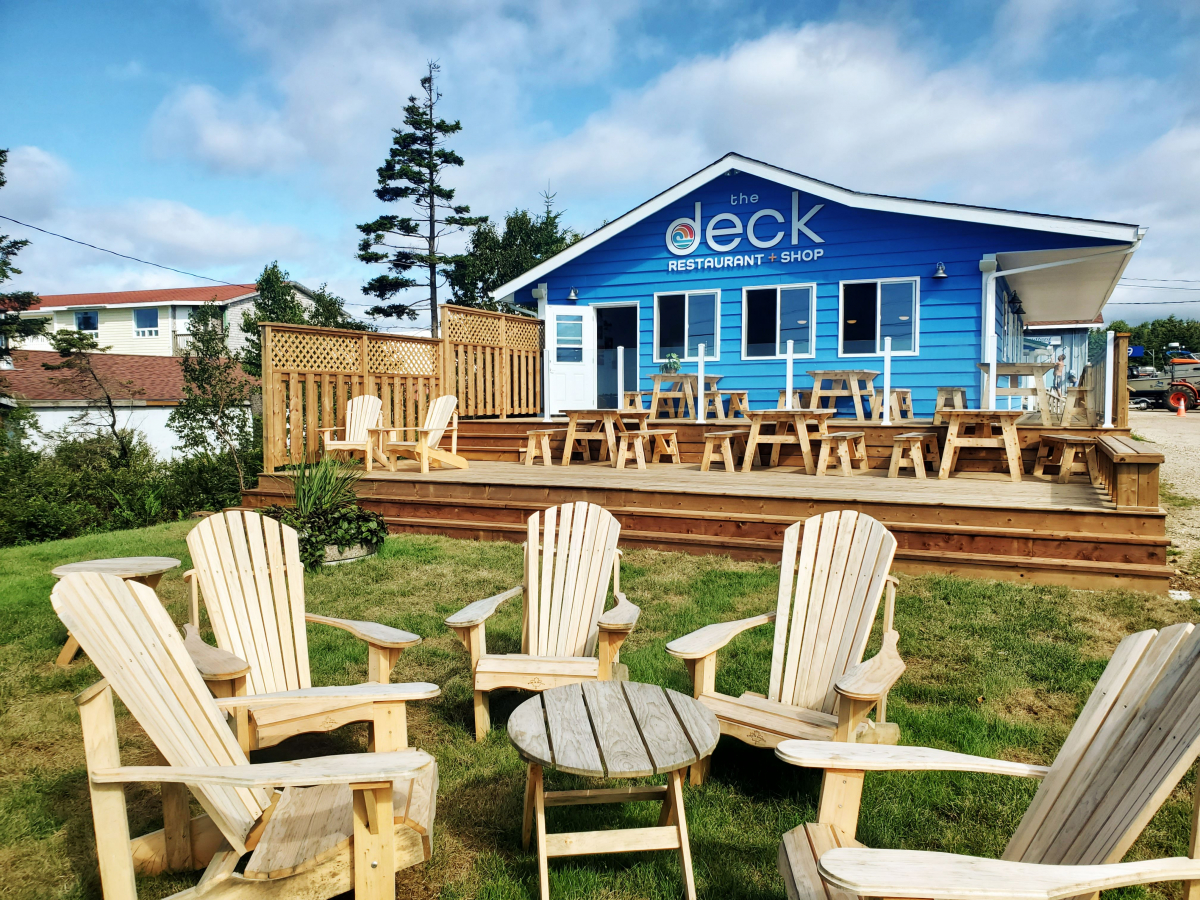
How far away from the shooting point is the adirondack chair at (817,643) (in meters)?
2.51

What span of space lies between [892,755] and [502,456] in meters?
8.26

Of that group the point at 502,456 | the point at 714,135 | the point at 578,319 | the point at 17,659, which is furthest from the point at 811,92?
the point at 17,659

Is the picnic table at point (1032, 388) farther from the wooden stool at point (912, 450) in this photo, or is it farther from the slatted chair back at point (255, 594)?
the slatted chair back at point (255, 594)

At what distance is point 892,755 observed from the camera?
5.54ft

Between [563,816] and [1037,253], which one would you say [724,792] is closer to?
[563,816]

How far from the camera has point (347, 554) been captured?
5.85m

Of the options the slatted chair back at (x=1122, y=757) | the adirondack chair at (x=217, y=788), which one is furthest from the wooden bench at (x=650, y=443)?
the slatted chair back at (x=1122, y=757)

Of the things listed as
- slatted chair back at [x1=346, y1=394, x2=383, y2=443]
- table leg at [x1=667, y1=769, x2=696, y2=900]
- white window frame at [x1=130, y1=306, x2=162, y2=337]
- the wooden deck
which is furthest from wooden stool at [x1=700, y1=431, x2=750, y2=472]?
white window frame at [x1=130, y1=306, x2=162, y2=337]

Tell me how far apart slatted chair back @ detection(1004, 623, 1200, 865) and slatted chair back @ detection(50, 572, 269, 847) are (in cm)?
179

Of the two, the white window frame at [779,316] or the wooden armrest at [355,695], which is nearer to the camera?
the wooden armrest at [355,695]

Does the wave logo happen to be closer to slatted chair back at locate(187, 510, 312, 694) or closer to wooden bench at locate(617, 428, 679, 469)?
wooden bench at locate(617, 428, 679, 469)

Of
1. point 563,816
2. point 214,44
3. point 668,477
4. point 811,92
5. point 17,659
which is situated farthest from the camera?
point 811,92

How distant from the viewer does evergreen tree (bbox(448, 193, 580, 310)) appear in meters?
25.2

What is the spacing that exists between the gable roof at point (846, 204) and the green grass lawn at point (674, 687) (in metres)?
5.73
